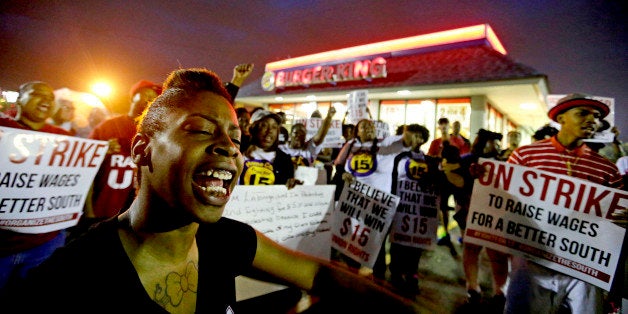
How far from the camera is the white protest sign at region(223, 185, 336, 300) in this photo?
3123 mm

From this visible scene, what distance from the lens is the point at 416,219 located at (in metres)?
4.61

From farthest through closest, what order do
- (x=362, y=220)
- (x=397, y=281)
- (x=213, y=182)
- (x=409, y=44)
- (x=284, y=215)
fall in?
(x=409, y=44) < (x=397, y=281) < (x=362, y=220) < (x=284, y=215) < (x=213, y=182)

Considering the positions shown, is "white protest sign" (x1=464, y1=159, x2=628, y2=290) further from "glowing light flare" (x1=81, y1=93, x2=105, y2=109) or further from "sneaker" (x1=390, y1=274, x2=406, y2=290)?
"glowing light flare" (x1=81, y1=93, x2=105, y2=109)

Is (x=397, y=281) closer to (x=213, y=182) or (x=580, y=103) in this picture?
(x=580, y=103)

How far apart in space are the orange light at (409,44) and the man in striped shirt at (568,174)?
51.2ft

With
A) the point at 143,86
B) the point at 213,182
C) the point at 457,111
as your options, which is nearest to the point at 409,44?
the point at 457,111

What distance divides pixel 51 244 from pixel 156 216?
2600 millimetres

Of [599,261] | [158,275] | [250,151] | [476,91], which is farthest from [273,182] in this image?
[476,91]

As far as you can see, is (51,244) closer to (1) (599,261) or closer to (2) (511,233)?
(2) (511,233)

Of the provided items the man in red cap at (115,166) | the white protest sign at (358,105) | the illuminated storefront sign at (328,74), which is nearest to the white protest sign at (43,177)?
the man in red cap at (115,166)

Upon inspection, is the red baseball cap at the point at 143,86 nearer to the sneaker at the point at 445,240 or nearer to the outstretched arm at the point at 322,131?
the outstretched arm at the point at 322,131

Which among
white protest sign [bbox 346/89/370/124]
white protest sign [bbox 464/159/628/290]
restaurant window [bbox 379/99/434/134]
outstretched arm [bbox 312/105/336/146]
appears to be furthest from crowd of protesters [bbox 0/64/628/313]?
restaurant window [bbox 379/99/434/134]

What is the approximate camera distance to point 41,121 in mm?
2867

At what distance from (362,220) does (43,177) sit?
12.3 ft
